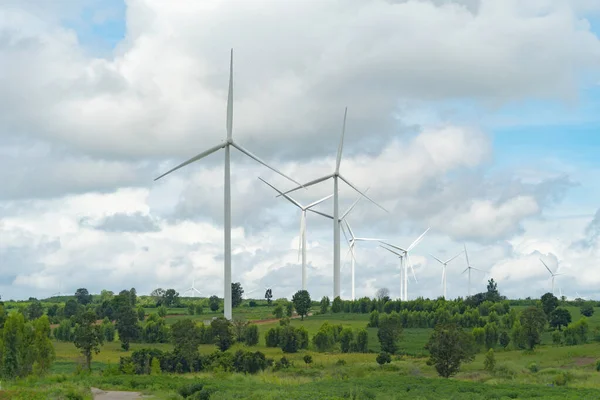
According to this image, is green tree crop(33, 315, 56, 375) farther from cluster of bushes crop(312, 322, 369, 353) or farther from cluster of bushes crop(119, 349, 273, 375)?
cluster of bushes crop(312, 322, 369, 353)

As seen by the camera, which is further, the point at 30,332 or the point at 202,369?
the point at 202,369

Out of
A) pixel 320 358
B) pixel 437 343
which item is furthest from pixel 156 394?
pixel 320 358

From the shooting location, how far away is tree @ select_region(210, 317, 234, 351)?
492 ft

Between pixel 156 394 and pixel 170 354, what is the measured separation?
43.4 meters

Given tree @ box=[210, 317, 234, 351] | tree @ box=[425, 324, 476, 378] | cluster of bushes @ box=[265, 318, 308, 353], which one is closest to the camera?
tree @ box=[425, 324, 476, 378]

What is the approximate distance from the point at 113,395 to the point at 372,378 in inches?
1209

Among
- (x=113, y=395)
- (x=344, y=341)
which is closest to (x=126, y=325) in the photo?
(x=344, y=341)

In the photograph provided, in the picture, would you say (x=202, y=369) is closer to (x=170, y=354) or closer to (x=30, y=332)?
(x=170, y=354)

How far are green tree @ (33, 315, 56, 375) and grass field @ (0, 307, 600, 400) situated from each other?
99.8 inches

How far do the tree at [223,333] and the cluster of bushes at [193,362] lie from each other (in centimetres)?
Result: 1896

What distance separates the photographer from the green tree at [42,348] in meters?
108

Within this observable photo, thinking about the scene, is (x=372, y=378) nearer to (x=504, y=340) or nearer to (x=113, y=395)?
(x=113, y=395)

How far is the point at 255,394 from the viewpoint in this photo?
A: 77.2 meters

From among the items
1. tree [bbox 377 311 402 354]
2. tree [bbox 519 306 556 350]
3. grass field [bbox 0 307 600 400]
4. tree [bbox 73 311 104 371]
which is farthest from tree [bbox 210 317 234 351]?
tree [bbox 519 306 556 350]
